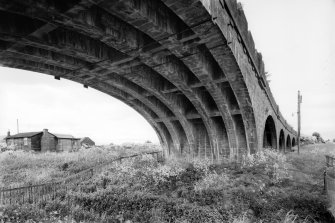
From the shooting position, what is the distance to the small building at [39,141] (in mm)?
35091

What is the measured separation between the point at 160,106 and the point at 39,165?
1395 centimetres

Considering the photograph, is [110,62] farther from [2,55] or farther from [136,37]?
[2,55]

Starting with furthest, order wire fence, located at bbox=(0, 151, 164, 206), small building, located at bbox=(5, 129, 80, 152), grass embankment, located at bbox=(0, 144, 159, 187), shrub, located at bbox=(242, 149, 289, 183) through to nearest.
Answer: small building, located at bbox=(5, 129, 80, 152) → grass embankment, located at bbox=(0, 144, 159, 187) → shrub, located at bbox=(242, 149, 289, 183) → wire fence, located at bbox=(0, 151, 164, 206)

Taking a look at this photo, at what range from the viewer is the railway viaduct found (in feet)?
19.7

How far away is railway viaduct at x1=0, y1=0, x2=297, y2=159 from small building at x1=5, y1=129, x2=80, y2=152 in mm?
26932

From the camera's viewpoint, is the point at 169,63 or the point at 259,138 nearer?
the point at 169,63

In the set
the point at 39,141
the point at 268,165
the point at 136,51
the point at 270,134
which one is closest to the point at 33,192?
the point at 136,51

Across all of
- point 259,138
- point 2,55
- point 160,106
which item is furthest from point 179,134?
point 2,55

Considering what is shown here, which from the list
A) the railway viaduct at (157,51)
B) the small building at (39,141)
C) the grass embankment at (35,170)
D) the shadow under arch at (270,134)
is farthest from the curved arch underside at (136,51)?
the small building at (39,141)

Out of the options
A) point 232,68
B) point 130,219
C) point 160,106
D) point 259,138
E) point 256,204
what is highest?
point 232,68

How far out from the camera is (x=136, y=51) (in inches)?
324

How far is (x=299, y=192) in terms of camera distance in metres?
9.45

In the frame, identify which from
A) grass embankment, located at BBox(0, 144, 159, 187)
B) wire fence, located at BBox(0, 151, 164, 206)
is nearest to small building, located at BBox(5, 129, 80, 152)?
grass embankment, located at BBox(0, 144, 159, 187)

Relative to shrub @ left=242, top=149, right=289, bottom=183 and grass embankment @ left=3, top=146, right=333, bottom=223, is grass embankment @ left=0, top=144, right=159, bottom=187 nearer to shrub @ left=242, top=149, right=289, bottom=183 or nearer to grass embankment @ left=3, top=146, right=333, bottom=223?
grass embankment @ left=3, top=146, right=333, bottom=223
